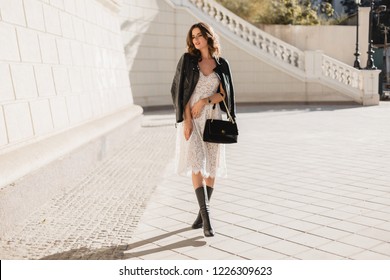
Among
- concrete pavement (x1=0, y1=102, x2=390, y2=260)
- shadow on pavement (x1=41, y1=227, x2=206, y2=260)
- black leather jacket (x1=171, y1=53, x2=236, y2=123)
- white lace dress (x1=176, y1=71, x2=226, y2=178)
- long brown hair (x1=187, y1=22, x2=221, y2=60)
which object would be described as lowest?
concrete pavement (x1=0, y1=102, x2=390, y2=260)

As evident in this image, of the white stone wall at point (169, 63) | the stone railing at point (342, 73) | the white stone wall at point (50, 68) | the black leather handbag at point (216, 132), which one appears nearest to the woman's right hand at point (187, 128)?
the black leather handbag at point (216, 132)

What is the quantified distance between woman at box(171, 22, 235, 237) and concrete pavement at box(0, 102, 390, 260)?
1.72 feet

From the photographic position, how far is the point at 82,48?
9133 mm

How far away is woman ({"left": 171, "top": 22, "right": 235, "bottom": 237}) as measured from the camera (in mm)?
4703

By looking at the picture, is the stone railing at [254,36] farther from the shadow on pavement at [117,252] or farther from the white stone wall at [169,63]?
the shadow on pavement at [117,252]

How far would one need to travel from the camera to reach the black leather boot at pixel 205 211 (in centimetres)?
469

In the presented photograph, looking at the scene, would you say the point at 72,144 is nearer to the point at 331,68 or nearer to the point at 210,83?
the point at 210,83

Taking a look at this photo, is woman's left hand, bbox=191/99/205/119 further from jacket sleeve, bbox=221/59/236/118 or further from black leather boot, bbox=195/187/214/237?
black leather boot, bbox=195/187/214/237

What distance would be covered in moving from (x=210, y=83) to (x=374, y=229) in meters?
2.07

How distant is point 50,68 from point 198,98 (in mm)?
3004

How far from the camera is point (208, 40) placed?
184 inches

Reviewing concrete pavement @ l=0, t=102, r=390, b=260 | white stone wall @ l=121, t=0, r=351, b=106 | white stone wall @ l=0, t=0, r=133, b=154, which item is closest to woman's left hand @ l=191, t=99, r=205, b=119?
concrete pavement @ l=0, t=102, r=390, b=260

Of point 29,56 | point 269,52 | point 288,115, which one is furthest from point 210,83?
point 269,52

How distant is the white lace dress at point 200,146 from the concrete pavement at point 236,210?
2.03 ft
